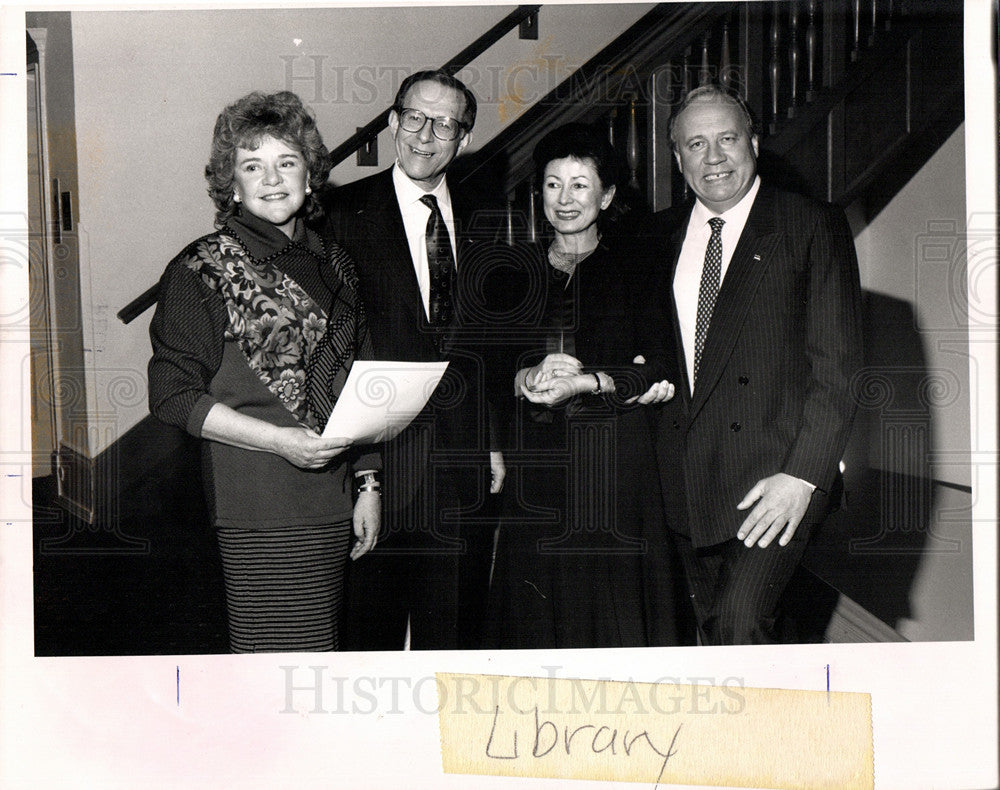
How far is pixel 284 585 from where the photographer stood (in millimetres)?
1931

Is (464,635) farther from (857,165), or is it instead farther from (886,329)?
(857,165)

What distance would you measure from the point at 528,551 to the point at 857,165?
48.0 inches

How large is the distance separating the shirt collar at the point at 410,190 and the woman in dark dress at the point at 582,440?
22 centimetres

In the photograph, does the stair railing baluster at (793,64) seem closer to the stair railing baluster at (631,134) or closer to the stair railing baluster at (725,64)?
the stair railing baluster at (725,64)

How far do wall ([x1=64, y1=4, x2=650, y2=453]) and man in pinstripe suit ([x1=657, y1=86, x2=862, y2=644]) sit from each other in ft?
1.43

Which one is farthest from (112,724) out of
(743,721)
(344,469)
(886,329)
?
(886,329)

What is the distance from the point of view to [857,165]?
212 cm

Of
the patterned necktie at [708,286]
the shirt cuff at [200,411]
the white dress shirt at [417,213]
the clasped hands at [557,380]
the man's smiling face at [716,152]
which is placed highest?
the man's smiling face at [716,152]

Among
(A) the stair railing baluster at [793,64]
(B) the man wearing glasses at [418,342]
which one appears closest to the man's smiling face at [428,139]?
(B) the man wearing glasses at [418,342]

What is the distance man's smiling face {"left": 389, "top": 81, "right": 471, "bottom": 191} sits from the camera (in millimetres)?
1978

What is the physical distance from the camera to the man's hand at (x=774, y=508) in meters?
2.04

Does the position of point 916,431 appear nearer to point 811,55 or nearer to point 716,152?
point 716,152

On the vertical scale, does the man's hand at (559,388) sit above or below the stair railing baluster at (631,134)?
below

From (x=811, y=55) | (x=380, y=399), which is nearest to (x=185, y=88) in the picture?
(x=380, y=399)
